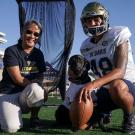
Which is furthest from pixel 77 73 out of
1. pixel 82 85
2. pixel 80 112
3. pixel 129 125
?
pixel 129 125

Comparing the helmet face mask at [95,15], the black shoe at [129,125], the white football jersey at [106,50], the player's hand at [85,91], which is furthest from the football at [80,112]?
the helmet face mask at [95,15]

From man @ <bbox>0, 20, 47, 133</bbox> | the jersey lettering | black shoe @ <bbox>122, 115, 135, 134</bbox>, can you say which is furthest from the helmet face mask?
black shoe @ <bbox>122, 115, 135, 134</bbox>

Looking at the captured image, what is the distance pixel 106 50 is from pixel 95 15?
17.2 inches

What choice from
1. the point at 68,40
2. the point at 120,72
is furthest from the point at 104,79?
the point at 68,40

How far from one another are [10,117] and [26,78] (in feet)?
1.77

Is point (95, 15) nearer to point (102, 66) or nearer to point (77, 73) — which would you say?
point (102, 66)

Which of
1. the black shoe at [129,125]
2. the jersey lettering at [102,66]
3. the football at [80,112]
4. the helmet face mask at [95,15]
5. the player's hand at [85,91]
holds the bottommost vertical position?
the black shoe at [129,125]

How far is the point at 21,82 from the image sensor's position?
4.90 m

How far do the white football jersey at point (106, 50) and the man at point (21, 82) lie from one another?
2.21ft

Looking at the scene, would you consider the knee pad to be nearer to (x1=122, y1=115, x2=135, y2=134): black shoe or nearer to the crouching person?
the crouching person

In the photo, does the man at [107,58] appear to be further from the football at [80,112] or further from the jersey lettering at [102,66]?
the football at [80,112]

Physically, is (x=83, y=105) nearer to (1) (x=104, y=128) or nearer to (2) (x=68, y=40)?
(1) (x=104, y=128)

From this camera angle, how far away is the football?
4.47 metres

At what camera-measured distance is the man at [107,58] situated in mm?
4535
